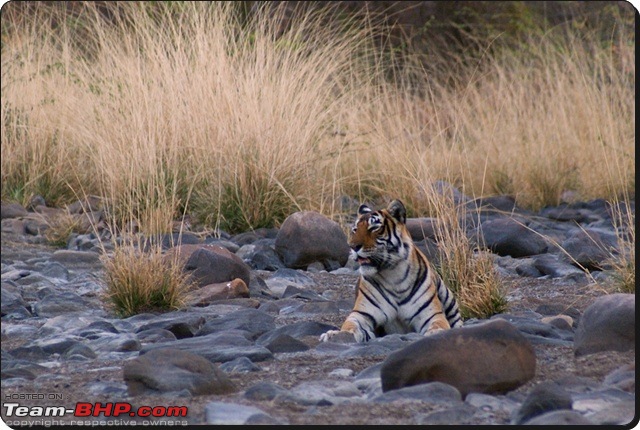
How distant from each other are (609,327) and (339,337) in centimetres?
118

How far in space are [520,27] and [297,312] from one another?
500 inches

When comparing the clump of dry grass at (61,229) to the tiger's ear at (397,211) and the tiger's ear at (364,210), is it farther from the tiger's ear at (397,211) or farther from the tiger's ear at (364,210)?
the tiger's ear at (397,211)

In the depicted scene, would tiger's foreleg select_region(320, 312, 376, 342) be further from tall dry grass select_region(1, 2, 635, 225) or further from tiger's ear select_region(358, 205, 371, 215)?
tall dry grass select_region(1, 2, 635, 225)

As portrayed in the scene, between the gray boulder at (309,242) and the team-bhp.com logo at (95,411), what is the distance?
3377 millimetres

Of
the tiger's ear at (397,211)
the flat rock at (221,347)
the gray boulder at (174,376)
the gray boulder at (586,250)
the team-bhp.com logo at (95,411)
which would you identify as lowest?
the gray boulder at (586,250)

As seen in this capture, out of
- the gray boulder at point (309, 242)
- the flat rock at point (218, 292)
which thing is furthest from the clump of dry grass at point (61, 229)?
the flat rock at point (218, 292)

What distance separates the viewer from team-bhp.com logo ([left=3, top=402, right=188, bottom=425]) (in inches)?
133

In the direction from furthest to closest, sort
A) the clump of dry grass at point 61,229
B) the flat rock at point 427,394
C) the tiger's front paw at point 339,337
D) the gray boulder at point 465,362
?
the clump of dry grass at point 61,229
the tiger's front paw at point 339,337
the gray boulder at point 465,362
the flat rock at point 427,394


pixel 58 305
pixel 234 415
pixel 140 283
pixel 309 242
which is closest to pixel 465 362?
pixel 234 415

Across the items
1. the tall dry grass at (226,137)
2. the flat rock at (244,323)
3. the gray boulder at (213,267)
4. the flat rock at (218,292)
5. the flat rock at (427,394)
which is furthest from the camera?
the tall dry grass at (226,137)

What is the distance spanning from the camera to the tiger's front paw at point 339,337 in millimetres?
4555

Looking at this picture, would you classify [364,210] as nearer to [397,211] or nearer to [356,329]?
[397,211]

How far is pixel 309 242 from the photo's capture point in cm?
680

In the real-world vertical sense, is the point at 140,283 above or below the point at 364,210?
below
